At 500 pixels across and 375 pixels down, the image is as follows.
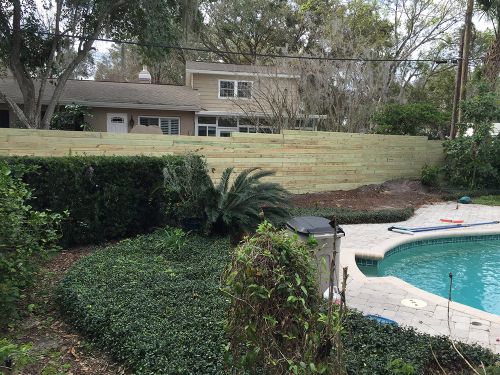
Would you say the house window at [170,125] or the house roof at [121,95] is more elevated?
the house roof at [121,95]

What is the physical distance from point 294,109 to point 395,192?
13.8 ft

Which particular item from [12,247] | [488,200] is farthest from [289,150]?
[12,247]

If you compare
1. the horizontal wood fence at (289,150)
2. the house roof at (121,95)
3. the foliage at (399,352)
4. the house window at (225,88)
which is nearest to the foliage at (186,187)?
the horizontal wood fence at (289,150)

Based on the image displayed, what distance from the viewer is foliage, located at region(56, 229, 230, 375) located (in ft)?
9.51

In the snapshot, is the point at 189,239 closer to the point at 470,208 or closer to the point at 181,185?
the point at 181,185

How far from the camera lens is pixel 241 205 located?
6.37 m

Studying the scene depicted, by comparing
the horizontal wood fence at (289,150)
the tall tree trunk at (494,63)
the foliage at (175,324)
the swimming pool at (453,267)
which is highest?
the tall tree trunk at (494,63)

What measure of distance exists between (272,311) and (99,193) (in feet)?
16.0

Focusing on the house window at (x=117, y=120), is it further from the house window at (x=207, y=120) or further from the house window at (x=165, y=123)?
the house window at (x=207, y=120)

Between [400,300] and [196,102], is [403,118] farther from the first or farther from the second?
[400,300]

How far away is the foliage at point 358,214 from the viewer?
905 centimetres

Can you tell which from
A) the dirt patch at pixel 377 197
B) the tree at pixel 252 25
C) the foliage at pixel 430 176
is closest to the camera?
the dirt patch at pixel 377 197

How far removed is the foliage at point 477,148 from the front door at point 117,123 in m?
12.2

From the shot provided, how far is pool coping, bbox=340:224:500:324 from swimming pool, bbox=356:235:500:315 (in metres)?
0.10
